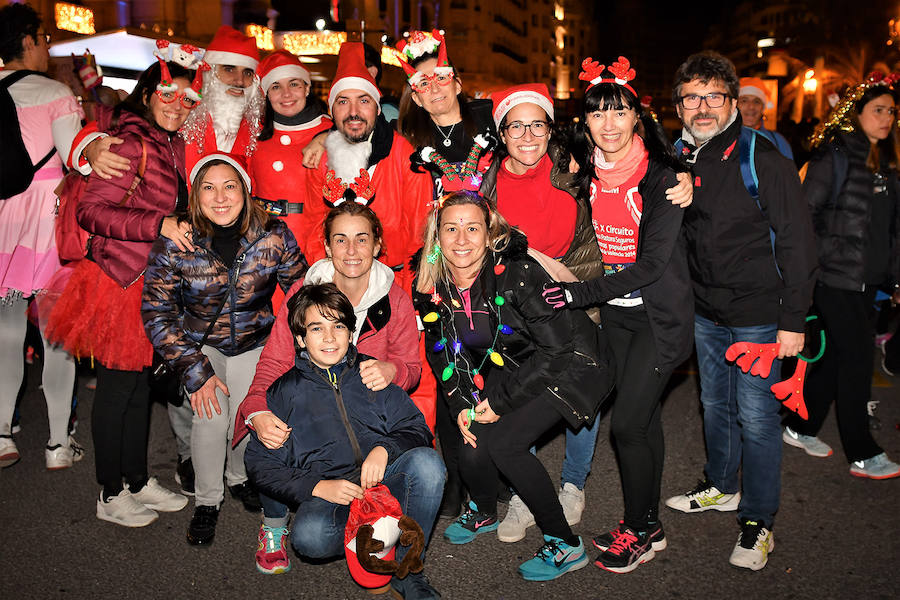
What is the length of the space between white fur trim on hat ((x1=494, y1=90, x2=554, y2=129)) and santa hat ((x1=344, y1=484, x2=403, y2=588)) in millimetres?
2045

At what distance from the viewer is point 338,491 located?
3111 millimetres

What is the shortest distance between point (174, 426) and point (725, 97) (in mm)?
3591

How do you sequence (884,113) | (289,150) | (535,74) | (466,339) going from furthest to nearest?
(535,74) → (289,150) → (884,113) → (466,339)

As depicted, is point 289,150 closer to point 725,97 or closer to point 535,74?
point 725,97

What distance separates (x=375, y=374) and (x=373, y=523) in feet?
2.25

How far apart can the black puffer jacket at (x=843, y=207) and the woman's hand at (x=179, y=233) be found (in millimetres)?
3521

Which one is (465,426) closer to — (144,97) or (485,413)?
(485,413)

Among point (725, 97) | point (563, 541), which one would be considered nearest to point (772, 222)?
point (725, 97)

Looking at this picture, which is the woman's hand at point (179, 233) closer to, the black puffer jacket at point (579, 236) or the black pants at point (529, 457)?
the black puffer jacket at point (579, 236)

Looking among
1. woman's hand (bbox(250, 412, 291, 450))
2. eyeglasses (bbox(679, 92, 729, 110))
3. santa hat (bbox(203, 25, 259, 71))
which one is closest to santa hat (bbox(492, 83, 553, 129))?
eyeglasses (bbox(679, 92, 729, 110))

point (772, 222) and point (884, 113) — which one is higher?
point (884, 113)

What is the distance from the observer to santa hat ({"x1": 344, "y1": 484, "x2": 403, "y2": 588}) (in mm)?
3082

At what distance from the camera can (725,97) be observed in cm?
337


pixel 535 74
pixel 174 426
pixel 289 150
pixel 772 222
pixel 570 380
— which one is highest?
pixel 535 74
